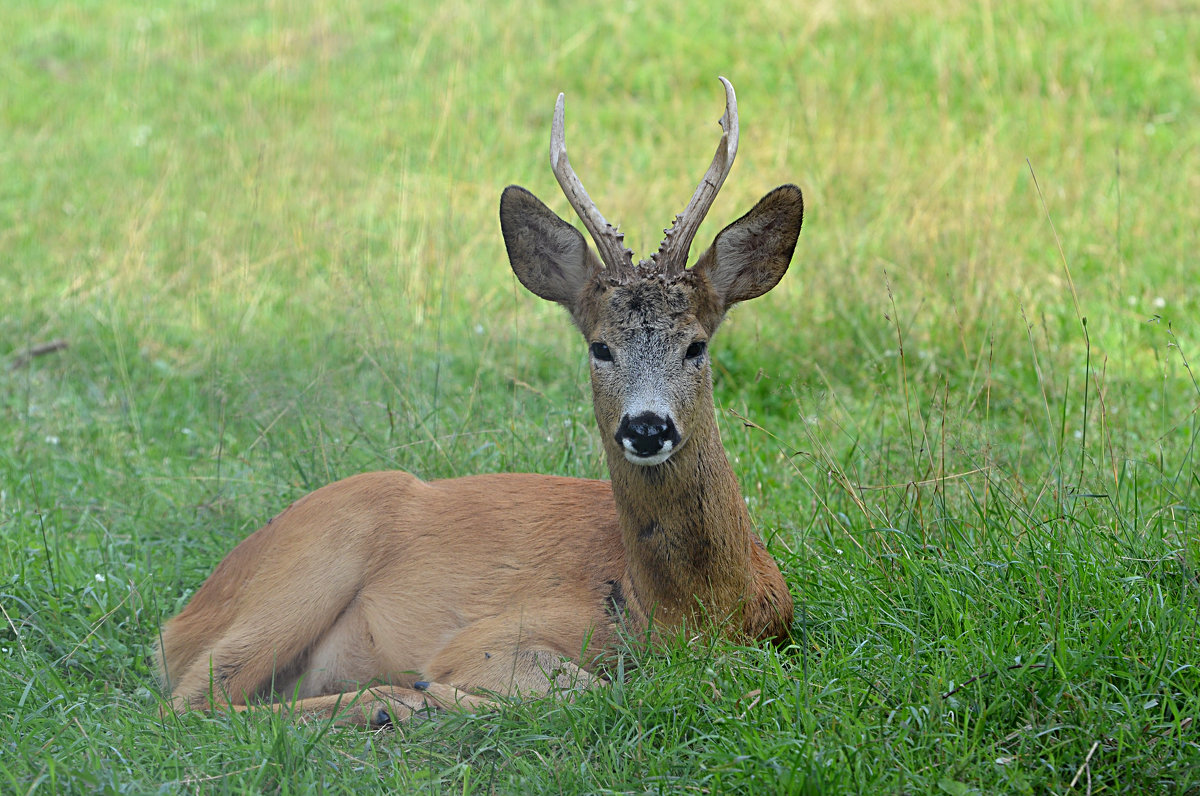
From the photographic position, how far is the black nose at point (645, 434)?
3061 mm

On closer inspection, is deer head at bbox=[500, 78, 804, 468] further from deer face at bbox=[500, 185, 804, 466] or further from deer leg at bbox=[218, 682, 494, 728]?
deer leg at bbox=[218, 682, 494, 728]

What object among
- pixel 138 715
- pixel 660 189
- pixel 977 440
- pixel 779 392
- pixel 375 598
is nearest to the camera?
pixel 138 715

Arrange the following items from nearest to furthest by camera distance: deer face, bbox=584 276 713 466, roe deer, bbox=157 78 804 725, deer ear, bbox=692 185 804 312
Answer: deer face, bbox=584 276 713 466 < roe deer, bbox=157 78 804 725 < deer ear, bbox=692 185 804 312

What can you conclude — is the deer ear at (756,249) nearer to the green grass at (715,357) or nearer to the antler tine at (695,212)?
the antler tine at (695,212)

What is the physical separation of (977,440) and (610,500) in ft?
4.47

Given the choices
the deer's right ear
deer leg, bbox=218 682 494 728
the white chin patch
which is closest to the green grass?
deer leg, bbox=218 682 494 728

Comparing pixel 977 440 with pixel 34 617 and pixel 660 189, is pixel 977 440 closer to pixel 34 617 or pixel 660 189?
pixel 34 617

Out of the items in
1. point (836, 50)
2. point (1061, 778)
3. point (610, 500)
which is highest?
point (836, 50)

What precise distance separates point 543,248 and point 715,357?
2.42 metres

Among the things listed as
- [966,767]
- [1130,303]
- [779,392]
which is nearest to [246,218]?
[779,392]

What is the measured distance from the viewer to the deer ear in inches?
137

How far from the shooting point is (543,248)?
362 cm

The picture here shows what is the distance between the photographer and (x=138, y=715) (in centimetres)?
326

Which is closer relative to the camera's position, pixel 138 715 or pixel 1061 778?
pixel 1061 778
